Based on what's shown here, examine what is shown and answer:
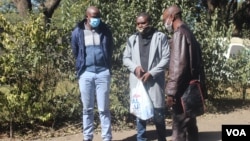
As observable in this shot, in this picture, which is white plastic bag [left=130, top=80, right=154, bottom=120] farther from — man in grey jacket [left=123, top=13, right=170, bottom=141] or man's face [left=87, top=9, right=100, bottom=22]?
man's face [left=87, top=9, right=100, bottom=22]

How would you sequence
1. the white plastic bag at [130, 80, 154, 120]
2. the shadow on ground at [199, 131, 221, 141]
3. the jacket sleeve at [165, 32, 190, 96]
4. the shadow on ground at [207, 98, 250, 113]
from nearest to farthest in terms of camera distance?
the jacket sleeve at [165, 32, 190, 96], the white plastic bag at [130, 80, 154, 120], the shadow on ground at [199, 131, 221, 141], the shadow on ground at [207, 98, 250, 113]

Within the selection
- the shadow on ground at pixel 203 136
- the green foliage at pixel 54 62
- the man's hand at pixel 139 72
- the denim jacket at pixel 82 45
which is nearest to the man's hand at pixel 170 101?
the man's hand at pixel 139 72

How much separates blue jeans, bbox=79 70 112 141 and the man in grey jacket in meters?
0.39

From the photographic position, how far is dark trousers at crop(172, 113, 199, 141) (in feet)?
17.1

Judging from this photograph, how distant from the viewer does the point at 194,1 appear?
9.61 m

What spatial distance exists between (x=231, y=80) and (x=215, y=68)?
65cm

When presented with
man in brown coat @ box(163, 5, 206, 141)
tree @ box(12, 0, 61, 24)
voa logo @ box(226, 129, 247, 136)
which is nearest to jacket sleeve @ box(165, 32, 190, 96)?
man in brown coat @ box(163, 5, 206, 141)

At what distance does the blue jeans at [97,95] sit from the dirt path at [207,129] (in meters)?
0.92

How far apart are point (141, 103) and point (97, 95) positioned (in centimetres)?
70

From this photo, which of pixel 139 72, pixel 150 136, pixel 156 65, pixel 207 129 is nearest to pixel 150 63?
pixel 156 65

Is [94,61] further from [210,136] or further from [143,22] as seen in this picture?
[210,136]

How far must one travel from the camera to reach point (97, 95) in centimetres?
667

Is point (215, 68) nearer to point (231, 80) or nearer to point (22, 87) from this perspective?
point (231, 80)

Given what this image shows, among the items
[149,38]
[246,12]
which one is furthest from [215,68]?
[246,12]
